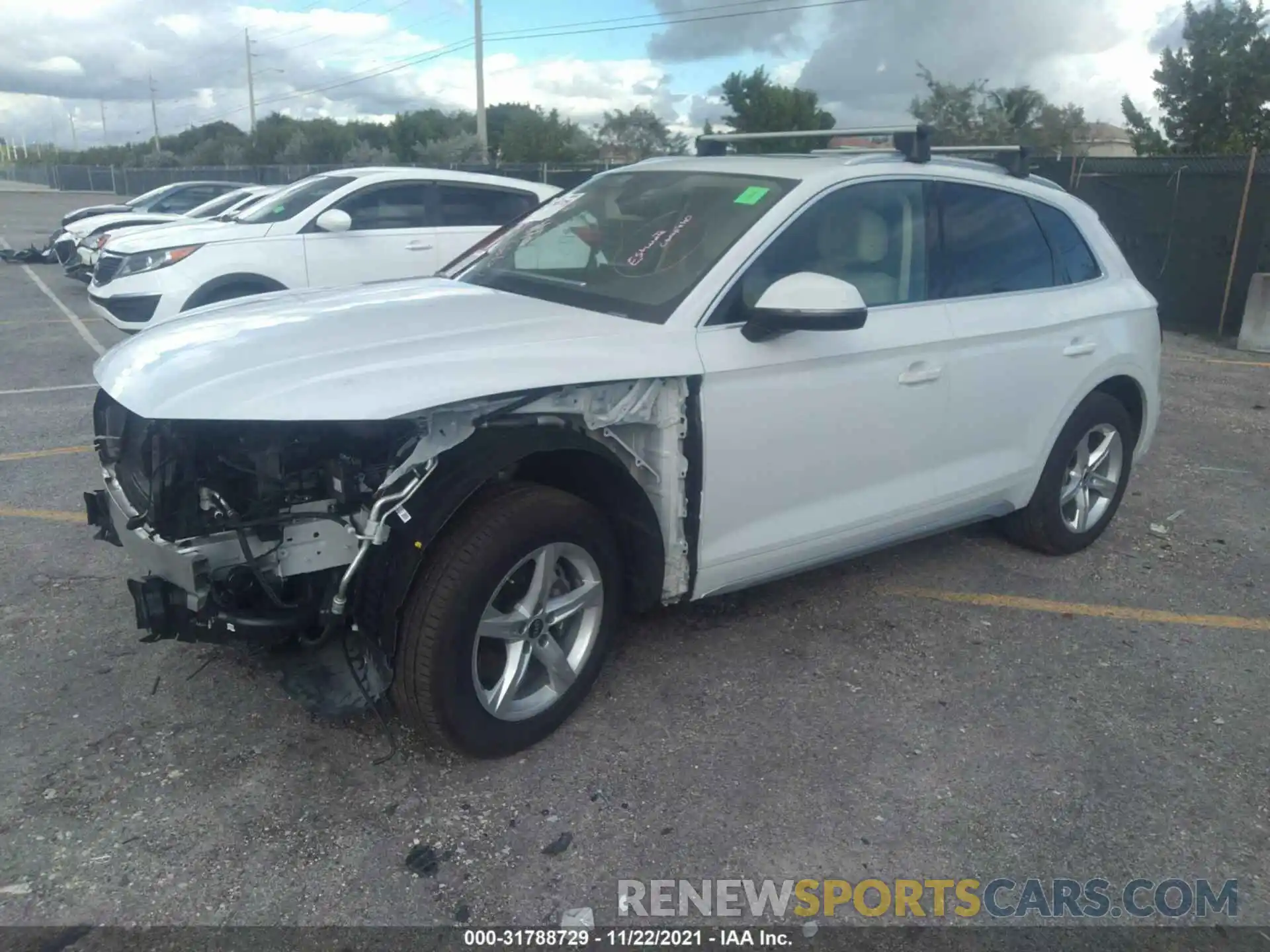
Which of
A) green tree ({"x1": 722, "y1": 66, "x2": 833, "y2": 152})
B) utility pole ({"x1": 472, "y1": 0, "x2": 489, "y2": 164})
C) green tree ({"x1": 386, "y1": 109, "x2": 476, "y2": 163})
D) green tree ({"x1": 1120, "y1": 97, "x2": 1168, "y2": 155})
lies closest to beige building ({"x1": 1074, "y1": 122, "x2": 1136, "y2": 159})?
green tree ({"x1": 1120, "y1": 97, "x2": 1168, "y2": 155})

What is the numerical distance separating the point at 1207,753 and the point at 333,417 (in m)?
3.04

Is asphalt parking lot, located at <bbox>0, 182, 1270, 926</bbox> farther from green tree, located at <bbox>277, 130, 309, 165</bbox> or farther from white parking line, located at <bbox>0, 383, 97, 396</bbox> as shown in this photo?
green tree, located at <bbox>277, 130, 309, 165</bbox>

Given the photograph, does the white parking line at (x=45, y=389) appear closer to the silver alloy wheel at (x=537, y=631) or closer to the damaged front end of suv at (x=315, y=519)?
the damaged front end of suv at (x=315, y=519)

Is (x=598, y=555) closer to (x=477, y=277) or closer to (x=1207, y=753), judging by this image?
(x=477, y=277)

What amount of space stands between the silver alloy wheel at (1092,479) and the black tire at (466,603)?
2875mm

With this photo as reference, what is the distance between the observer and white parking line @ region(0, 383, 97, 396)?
8.49 metres

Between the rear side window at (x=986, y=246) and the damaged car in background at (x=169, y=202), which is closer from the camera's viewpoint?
the rear side window at (x=986, y=246)

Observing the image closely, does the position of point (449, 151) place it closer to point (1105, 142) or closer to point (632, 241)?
point (1105, 142)

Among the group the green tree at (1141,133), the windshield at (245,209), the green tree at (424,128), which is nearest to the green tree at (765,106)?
the green tree at (1141,133)

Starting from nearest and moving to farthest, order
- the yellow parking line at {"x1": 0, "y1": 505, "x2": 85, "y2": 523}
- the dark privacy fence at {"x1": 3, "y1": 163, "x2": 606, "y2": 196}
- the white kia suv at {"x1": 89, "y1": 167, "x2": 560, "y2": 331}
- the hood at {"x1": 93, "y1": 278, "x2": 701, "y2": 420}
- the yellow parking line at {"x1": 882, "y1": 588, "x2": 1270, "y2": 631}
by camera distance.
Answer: the hood at {"x1": 93, "y1": 278, "x2": 701, "y2": 420}
the yellow parking line at {"x1": 882, "y1": 588, "x2": 1270, "y2": 631}
the yellow parking line at {"x1": 0, "y1": 505, "x2": 85, "y2": 523}
the white kia suv at {"x1": 89, "y1": 167, "x2": 560, "y2": 331}
the dark privacy fence at {"x1": 3, "y1": 163, "x2": 606, "y2": 196}

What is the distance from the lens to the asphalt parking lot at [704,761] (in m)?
2.87

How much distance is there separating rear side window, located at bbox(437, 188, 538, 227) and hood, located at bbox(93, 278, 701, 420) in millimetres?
6166

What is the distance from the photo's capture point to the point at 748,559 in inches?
149

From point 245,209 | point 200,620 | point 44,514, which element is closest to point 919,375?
point 200,620
